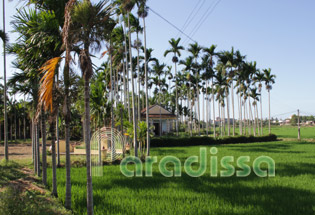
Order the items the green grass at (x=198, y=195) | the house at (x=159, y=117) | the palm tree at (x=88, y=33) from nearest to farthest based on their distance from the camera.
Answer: the palm tree at (x=88, y=33) < the green grass at (x=198, y=195) < the house at (x=159, y=117)

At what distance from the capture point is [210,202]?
7383mm

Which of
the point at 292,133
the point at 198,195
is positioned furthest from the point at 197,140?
the point at 292,133

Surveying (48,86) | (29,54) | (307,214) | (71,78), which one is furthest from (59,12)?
(307,214)

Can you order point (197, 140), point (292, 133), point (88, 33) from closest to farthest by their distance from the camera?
point (88, 33) → point (197, 140) → point (292, 133)

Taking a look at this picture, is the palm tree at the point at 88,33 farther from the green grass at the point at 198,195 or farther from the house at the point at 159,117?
the house at the point at 159,117

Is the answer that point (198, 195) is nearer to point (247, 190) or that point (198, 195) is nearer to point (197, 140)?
point (247, 190)

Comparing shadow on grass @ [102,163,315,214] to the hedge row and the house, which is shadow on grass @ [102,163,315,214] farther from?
the house

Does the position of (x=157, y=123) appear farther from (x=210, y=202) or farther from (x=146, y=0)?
(x=210, y=202)

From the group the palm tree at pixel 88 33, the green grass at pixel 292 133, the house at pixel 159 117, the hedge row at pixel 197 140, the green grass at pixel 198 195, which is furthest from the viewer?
the green grass at pixel 292 133

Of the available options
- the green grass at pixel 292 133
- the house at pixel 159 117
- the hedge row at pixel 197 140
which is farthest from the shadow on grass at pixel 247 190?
the green grass at pixel 292 133

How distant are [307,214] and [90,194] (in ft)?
17.8

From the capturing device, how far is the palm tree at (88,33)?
5.84 m

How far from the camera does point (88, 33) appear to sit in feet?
20.1

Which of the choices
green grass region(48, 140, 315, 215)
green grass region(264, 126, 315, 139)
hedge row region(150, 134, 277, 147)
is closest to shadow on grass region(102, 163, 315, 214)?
green grass region(48, 140, 315, 215)
